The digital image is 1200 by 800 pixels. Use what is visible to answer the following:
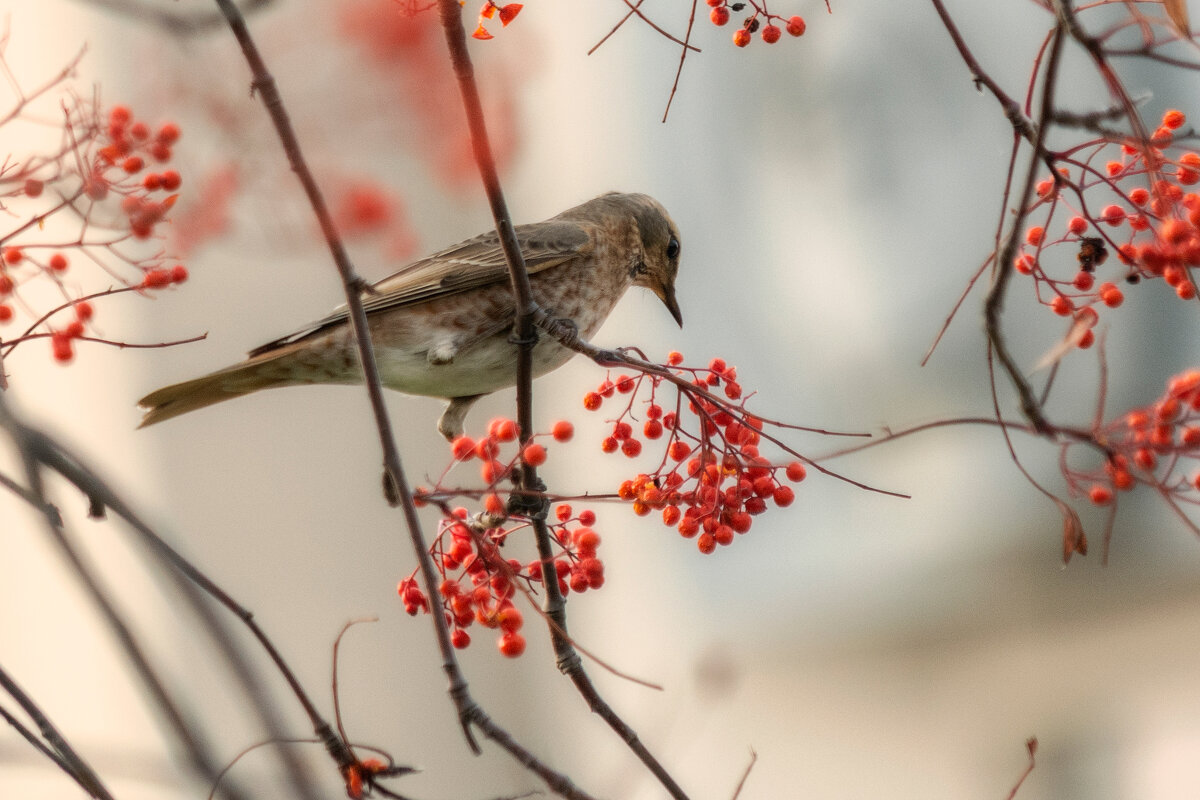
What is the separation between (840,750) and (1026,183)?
564 cm

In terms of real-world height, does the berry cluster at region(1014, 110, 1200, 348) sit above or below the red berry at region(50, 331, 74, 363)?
below

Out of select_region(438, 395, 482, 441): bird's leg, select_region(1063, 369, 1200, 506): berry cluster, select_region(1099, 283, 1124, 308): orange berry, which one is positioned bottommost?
select_region(1063, 369, 1200, 506): berry cluster

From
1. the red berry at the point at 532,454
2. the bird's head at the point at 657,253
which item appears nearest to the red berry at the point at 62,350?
the red berry at the point at 532,454

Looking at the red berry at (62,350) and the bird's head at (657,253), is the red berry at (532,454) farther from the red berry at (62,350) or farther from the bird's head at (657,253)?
the bird's head at (657,253)

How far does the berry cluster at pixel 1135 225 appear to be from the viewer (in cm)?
133

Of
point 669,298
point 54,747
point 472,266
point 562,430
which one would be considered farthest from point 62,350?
point 669,298

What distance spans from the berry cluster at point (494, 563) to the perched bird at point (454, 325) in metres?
0.81

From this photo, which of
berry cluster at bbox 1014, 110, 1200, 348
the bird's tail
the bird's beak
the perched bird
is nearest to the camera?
berry cluster at bbox 1014, 110, 1200, 348

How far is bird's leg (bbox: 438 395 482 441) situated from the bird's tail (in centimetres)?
41

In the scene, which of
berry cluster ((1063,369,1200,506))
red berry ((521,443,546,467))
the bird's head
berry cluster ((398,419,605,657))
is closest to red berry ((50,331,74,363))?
berry cluster ((398,419,605,657))

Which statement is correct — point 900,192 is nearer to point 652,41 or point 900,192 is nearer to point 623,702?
point 652,41

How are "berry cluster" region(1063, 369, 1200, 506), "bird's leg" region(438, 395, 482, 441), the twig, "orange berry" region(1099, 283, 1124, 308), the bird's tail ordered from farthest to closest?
"bird's leg" region(438, 395, 482, 441), the bird's tail, "orange berry" region(1099, 283, 1124, 308), "berry cluster" region(1063, 369, 1200, 506), the twig

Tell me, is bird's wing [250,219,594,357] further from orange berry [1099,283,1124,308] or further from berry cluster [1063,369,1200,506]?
berry cluster [1063,369,1200,506]

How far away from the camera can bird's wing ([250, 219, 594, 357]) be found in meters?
2.86
